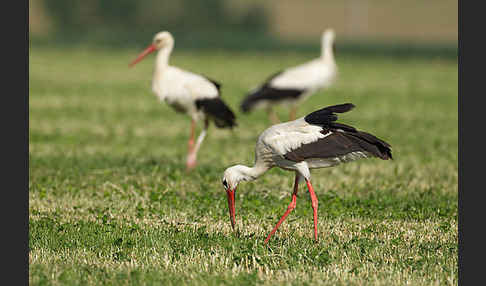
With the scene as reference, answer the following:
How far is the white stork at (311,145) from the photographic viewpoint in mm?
6566

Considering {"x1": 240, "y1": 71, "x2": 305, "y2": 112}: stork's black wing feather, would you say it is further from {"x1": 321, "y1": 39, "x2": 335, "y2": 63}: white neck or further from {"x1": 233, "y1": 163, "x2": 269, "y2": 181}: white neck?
{"x1": 233, "y1": 163, "x2": 269, "y2": 181}: white neck

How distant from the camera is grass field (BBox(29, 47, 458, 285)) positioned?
5.65m

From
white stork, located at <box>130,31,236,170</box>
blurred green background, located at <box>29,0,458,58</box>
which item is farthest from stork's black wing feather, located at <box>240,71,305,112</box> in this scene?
blurred green background, located at <box>29,0,458,58</box>

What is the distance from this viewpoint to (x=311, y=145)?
6.63 metres

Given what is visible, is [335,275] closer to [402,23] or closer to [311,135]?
[311,135]

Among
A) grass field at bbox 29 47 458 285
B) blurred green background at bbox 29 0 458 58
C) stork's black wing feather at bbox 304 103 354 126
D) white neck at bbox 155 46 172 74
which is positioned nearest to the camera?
grass field at bbox 29 47 458 285

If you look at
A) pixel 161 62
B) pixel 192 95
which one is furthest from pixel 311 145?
pixel 161 62

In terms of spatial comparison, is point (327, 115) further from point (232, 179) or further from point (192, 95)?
point (192, 95)

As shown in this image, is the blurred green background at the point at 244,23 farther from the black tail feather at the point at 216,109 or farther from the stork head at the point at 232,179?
the stork head at the point at 232,179

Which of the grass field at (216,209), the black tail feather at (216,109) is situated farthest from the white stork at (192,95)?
the grass field at (216,209)

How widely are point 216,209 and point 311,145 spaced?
1.65 m

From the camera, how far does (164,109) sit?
19.3m

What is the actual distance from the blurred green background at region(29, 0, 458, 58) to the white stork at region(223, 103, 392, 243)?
144 feet

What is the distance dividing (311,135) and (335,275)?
154 cm
